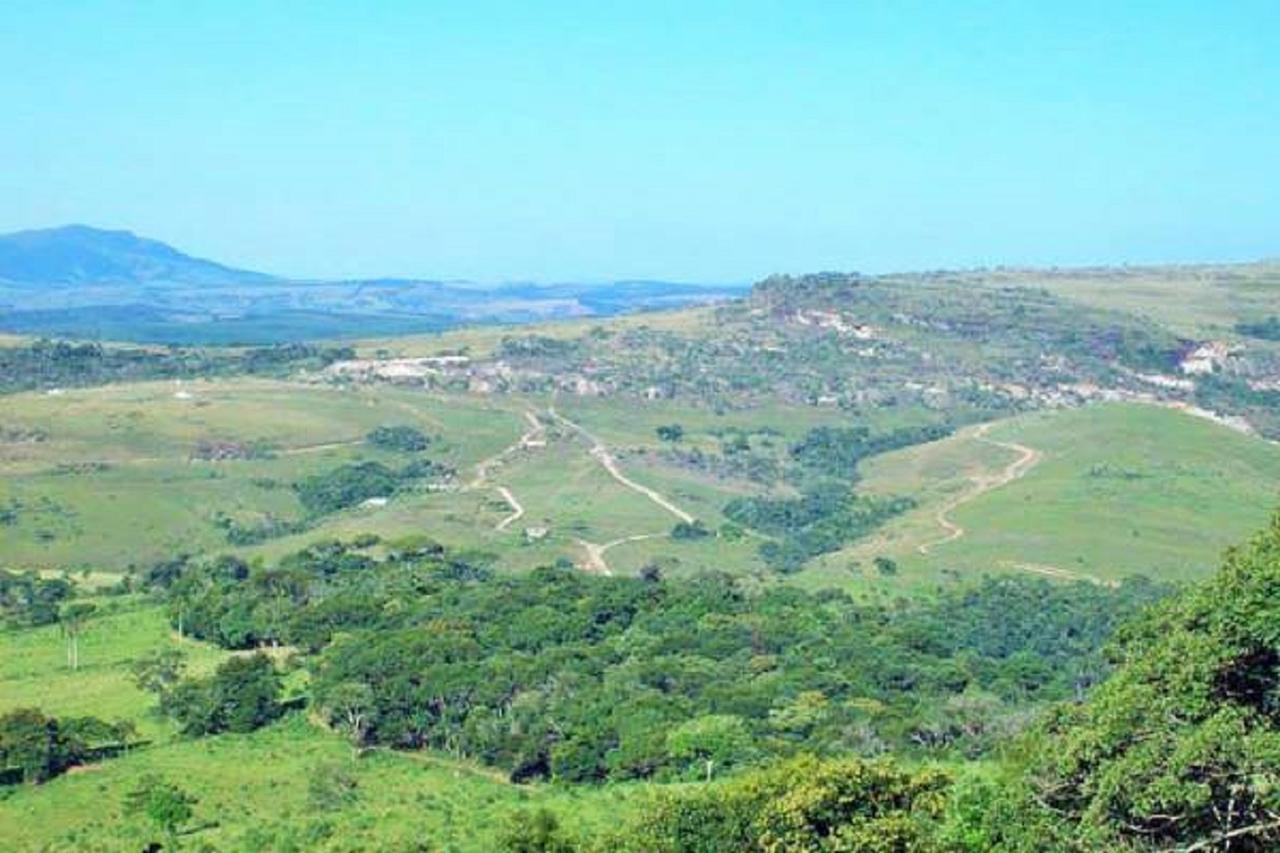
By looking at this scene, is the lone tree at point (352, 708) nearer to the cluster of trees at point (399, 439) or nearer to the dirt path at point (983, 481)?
the dirt path at point (983, 481)

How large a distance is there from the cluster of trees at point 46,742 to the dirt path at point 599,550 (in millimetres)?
36292

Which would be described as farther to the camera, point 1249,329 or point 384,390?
point 1249,329

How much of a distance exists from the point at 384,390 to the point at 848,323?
59074 millimetres

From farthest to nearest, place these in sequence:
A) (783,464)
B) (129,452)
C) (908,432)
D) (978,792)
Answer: (908,432) < (783,464) < (129,452) < (978,792)

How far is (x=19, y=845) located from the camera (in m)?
38.4

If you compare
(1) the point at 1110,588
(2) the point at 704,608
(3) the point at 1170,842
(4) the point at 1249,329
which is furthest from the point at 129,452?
(4) the point at 1249,329

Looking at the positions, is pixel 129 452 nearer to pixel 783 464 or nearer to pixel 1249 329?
pixel 783 464

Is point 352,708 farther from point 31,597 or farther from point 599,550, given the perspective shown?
point 599,550

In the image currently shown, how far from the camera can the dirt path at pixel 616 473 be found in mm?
100812

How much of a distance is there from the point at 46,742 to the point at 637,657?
831 inches

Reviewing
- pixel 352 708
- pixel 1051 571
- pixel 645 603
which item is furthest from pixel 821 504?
pixel 352 708

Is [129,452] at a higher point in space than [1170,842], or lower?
lower

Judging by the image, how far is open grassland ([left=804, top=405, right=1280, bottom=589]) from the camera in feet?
273

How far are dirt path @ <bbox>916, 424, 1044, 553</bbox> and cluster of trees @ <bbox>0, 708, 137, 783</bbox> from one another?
168 feet
